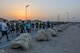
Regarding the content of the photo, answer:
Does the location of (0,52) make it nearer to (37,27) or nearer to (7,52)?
(7,52)

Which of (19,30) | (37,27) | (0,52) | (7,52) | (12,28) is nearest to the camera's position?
(0,52)

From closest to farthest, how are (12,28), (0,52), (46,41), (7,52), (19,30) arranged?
(0,52)
(7,52)
(46,41)
(12,28)
(19,30)

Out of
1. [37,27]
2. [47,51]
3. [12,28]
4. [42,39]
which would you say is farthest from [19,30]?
[37,27]

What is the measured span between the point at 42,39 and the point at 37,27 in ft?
66.4

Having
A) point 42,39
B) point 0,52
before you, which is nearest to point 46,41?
point 42,39

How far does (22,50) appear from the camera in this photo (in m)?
→ 16.1

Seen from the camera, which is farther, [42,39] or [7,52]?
[42,39]

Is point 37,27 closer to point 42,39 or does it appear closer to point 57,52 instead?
point 42,39

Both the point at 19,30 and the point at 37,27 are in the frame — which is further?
the point at 37,27

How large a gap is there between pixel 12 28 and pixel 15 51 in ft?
31.3

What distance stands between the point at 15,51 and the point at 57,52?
2.68 meters

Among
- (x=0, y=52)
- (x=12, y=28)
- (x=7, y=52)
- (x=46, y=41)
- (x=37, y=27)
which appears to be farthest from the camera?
(x=37, y=27)

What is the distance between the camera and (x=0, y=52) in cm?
Answer: 1085

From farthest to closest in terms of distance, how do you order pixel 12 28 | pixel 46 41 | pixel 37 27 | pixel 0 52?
pixel 37 27, pixel 12 28, pixel 46 41, pixel 0 52
